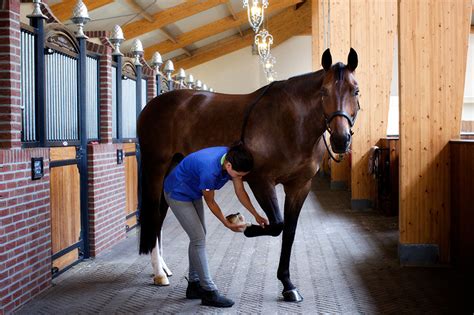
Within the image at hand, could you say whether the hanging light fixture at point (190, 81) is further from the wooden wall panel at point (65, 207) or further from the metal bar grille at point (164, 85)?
the wooden wall panel at point (65, 207)

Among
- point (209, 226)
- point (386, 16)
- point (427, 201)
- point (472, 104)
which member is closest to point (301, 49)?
point (472, 104)

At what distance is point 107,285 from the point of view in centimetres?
428

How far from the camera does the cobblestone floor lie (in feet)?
12.0

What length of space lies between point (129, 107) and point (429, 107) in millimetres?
4130

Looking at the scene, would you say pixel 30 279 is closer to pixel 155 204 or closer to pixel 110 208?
pixel 155 204

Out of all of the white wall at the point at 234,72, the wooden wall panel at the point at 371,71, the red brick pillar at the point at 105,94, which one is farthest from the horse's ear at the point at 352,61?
the white wall at the point at 234,72

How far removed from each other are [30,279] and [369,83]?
6.25 m

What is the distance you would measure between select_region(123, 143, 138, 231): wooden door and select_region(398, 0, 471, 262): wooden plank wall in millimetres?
3491

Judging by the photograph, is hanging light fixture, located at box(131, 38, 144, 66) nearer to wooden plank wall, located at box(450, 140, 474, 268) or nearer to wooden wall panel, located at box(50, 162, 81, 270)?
wooden wall panel, located at box(50, 162, 81, 270)

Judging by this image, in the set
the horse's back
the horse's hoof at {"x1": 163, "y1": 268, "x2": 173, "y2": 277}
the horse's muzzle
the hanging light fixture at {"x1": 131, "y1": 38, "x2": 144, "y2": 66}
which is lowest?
the horse's hoof at {"x1": 163, "y1": 268, "x2": 173, "y2": 277}

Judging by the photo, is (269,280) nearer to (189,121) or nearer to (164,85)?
(189,121)

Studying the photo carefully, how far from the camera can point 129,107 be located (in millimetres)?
7348

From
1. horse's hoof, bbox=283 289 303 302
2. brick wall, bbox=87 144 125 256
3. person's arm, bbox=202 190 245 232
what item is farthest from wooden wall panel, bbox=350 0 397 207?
person's arm, bbox=202 190 245 232

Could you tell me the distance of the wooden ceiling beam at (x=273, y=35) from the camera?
22734 mm
